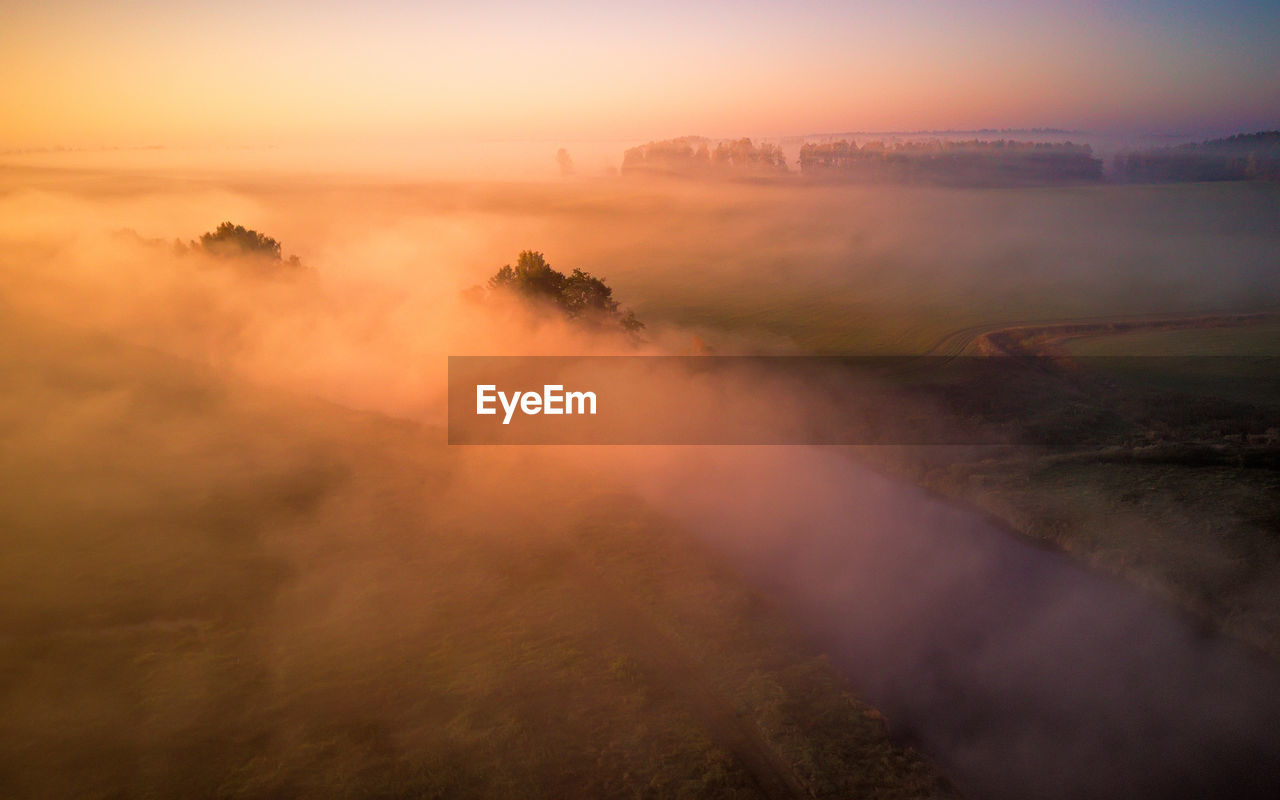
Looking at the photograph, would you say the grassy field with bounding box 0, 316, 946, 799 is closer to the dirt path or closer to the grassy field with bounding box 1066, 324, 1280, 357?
the dirt path

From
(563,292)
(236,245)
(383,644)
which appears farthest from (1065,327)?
(236,245)

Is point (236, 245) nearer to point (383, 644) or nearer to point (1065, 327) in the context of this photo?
point (383, 644)

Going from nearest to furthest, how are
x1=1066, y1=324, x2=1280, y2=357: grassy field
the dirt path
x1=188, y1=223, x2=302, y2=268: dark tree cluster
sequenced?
x1=1066, y1=324, x2=1280, y2=357: grassy field
the dirt path
x1=188, y1=223, x2=302, y2=268: dark tree cluster

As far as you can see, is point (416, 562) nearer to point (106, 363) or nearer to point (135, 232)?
point (106, 363)

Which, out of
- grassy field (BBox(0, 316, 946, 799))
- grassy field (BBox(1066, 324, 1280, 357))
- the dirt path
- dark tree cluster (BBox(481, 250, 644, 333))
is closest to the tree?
dark tree cluster (BBox(481, 250, 644, 333))

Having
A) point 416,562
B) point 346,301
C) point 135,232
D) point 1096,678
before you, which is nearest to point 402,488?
point 416,562

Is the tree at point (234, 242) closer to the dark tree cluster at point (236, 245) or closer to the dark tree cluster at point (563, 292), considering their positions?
the dark tree cluster at point (236, 245)

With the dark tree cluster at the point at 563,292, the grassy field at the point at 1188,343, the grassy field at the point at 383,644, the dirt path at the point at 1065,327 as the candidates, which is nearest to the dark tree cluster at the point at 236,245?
the dark tree cluster at the point at 563,292

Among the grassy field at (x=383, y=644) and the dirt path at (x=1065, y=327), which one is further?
the dirt path at (x=1065, y=327)
